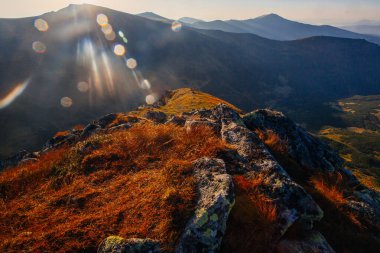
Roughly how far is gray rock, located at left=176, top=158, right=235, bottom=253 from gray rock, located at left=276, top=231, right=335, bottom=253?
200 centimetres

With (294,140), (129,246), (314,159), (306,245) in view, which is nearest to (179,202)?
(129,246)

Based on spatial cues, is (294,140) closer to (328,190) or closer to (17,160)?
(328,190)

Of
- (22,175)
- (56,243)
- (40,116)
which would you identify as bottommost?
(40,116)

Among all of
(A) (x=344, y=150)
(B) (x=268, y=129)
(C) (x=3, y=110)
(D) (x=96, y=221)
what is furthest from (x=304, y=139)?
(C) (x=3, y=110)

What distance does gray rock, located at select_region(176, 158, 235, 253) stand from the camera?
6879mm

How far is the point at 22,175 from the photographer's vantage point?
1154 cm

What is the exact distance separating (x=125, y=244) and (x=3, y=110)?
229m

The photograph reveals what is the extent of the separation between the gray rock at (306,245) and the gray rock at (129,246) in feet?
12.3

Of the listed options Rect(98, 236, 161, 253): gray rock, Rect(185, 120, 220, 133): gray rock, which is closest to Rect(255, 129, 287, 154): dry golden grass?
Rect(185, 120, 220, 133): gray rock

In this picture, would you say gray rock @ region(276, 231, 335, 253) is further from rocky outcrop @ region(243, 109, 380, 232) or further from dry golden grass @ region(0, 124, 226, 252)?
rocky outcrop @ region(243, 109, 380, 232)

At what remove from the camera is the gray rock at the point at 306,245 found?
25.1 feet

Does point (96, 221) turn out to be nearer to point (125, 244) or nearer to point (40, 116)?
point (125, 244)

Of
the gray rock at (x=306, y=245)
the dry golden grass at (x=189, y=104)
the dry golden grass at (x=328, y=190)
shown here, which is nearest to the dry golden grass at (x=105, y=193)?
the gray rock at (x=306, y=245)

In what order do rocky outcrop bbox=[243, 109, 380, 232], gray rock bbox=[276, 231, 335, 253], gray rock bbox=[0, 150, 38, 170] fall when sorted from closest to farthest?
gray rock bbox=[276, 231, 335, 253], rocky outcrop bbox=[243, 109, 380, 232], gray rock bbox=[0, 150, 38, 170]
